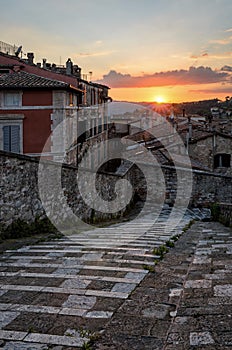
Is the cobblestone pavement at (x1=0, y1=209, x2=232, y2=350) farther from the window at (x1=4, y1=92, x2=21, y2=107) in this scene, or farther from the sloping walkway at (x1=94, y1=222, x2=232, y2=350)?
the window at (x1=4, y1=92, x2=21, y2=107)

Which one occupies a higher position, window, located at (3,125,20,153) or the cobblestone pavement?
window, located at (3,125,20,153)

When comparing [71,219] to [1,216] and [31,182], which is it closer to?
[31,182]

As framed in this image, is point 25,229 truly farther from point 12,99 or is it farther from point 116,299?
point 12,99

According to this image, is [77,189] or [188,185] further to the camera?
[188,185]

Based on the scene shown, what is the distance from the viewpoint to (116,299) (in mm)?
4828

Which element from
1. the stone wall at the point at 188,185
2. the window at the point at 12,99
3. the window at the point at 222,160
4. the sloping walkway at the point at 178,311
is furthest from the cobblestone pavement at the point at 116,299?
the window at the point at 222,160

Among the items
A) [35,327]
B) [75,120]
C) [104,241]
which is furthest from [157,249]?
[75,120]

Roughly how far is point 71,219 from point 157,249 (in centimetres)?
530

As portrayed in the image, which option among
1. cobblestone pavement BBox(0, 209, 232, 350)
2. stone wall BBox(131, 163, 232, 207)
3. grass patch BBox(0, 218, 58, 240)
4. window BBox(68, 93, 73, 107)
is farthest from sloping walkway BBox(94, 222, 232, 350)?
window BBox(68, 93, 73, 107)

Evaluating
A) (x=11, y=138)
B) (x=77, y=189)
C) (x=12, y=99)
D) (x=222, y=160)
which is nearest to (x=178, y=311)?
(x=77, y=189)

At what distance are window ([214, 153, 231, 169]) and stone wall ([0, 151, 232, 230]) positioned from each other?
34.1 feet

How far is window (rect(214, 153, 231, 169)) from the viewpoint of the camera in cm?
3011

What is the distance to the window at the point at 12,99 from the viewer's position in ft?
65.2

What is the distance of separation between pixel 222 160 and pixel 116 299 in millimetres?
26651
